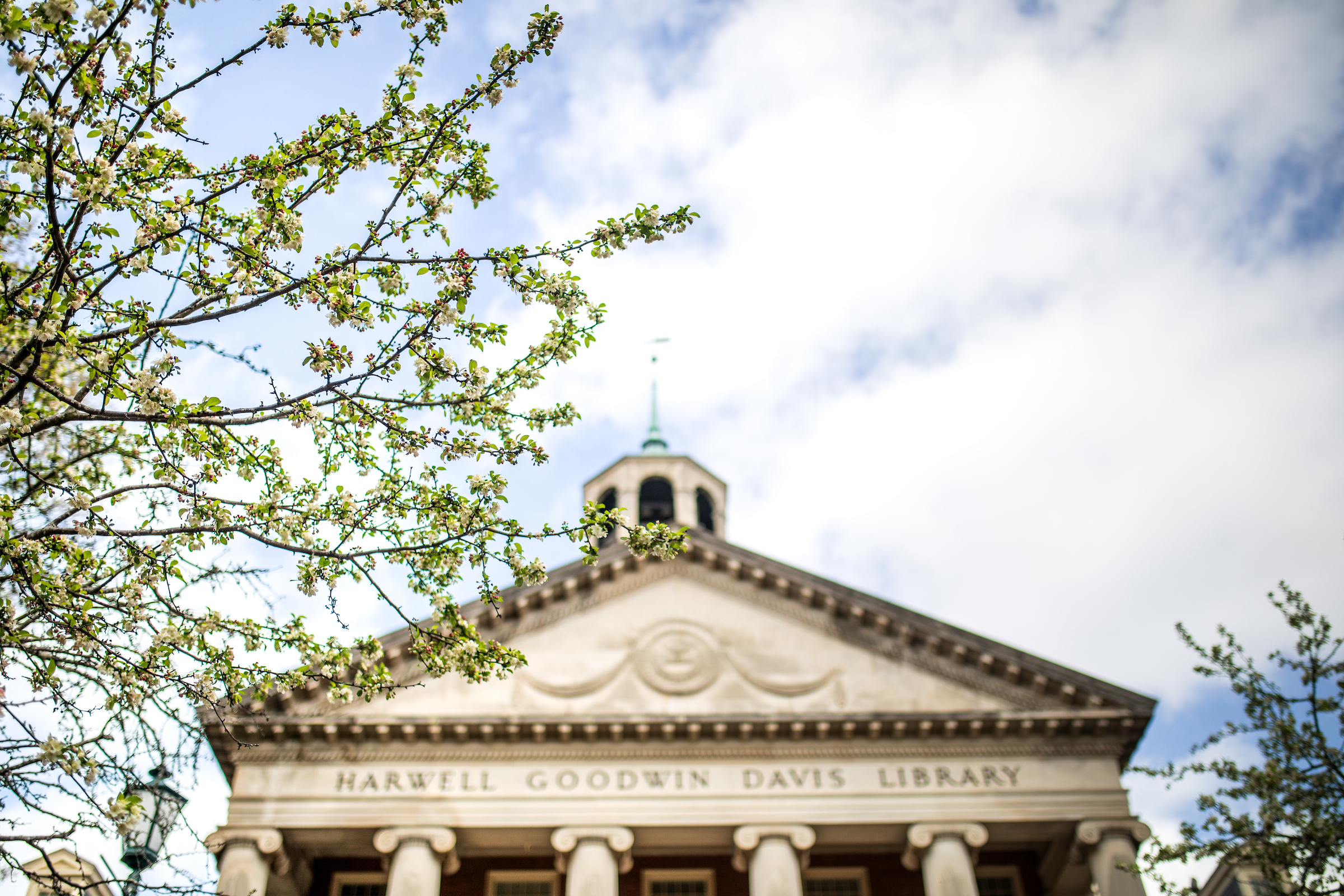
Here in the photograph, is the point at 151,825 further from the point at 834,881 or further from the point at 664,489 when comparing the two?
the point at 664,489

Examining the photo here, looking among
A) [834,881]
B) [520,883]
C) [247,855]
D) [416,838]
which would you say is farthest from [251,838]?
[834,881]

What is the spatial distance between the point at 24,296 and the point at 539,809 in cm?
1413

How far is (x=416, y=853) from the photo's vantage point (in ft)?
64.6

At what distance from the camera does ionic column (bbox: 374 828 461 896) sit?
63.6ft

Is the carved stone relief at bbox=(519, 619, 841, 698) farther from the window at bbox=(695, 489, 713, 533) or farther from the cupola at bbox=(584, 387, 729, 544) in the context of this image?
the window at bbox=(695, 489, 713, 533)

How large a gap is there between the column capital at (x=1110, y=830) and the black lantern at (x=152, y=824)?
15570 millimetres

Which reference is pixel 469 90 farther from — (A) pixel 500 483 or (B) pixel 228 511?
(B) pixel 228 511

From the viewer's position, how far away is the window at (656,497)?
30.2 meters

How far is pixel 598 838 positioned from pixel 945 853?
6.33m

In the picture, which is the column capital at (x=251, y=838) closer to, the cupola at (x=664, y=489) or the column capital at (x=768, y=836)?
the column capital at (x=768, y=836)

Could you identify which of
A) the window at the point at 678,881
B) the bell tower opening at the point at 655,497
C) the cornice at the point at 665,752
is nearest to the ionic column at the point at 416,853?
the cornice at the point at 665,752

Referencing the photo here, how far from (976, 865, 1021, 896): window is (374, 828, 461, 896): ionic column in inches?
412

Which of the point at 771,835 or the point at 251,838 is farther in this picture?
the point at 771,835

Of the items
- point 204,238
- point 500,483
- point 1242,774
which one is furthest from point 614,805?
point 204,238
